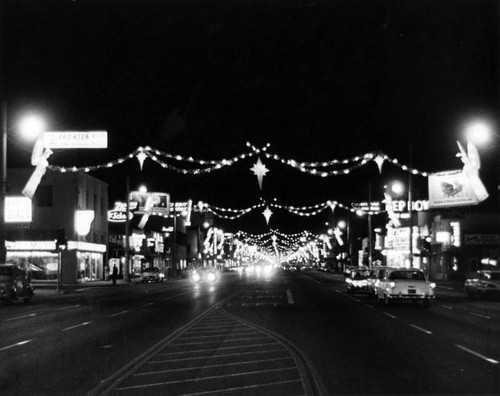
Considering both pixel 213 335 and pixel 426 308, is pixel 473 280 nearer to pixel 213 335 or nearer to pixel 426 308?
pixel 426 308

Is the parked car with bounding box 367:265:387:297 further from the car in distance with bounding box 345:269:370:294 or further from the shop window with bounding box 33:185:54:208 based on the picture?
the shop window with bounding box 33:185:54:208

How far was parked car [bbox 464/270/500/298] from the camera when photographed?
42.9 metres

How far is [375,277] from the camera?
40.1 meters

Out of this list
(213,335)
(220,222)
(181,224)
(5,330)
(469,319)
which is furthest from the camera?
(220,222)

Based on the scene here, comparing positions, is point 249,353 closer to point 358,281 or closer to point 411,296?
point 411,296

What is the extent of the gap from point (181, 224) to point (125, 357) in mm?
117173

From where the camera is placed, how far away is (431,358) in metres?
15.8

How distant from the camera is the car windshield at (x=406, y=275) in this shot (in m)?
35.3

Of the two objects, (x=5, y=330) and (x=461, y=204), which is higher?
(x=461, y=204)

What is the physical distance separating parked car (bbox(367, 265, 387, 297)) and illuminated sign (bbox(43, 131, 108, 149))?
16856 mm

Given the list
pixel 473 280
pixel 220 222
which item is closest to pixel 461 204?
pixel 473 280

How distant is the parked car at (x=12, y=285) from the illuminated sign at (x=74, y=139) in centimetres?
919

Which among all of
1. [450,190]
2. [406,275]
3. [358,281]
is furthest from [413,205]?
[406,275]

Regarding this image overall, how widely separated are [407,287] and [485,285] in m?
10.7
